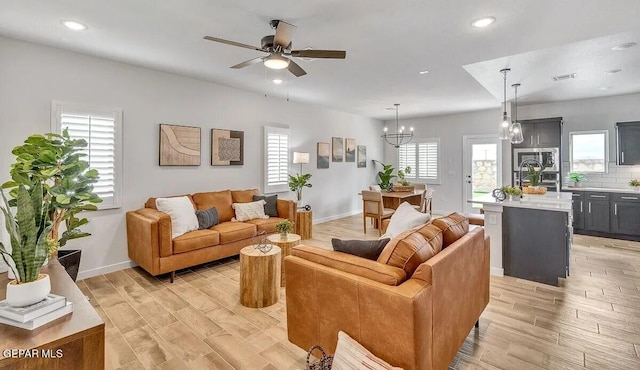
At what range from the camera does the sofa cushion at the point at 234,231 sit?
163 inches

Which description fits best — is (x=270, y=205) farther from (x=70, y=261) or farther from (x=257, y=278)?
(x=70, y=261)

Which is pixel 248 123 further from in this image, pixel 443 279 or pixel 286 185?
pixel 443 279

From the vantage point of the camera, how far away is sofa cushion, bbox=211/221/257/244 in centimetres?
415

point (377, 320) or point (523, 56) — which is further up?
point (523, 56)

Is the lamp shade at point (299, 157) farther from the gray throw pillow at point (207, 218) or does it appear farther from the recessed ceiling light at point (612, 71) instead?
the recessed ceiling light at point (612, 71)

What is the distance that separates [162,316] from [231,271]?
1242 millimetres

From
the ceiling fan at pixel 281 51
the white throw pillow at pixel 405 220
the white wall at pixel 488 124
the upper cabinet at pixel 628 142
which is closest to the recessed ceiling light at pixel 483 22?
the ceiling fan at pixel 281 51

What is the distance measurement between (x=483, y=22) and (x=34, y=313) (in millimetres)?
3753

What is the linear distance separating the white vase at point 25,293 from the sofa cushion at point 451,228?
229 centimetres

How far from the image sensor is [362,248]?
2.04 meters

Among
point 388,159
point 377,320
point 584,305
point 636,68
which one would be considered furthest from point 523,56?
point 388,159

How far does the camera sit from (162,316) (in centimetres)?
286

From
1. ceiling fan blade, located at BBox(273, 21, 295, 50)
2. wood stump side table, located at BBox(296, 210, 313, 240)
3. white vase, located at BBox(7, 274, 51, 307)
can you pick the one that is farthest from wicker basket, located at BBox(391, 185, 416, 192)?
white vase, located at BBox(7, 274, 51, 307)

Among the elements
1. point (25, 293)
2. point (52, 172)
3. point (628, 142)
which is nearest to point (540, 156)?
point (628, 142)
